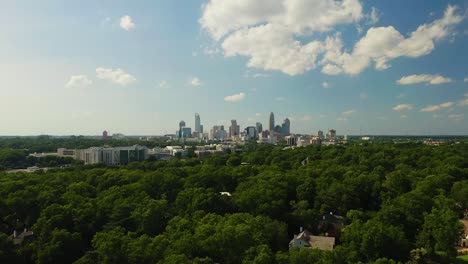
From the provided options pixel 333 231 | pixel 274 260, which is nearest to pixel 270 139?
pixel 333 231

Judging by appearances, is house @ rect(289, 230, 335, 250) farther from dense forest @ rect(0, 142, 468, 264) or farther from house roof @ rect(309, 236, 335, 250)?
dense forest @ rect(0, 142, 468, 264)

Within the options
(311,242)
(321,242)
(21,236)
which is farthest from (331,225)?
(21,236)

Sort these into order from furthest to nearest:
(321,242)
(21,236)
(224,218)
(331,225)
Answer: (331,225)
(21,236)
(321,242)
(224,218)

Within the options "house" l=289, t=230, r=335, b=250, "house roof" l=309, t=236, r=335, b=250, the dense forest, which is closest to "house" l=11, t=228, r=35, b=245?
the dense forest

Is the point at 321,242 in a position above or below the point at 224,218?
below

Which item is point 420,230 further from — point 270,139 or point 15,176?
point 270,139

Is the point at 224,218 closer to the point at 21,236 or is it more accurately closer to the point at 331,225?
the point at 331,225

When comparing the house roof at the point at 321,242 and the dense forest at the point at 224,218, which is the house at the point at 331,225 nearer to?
the dense forest at the point at 224,218

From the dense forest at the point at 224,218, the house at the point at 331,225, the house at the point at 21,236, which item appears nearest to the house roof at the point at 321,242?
the dense forest at the point at 224,218
